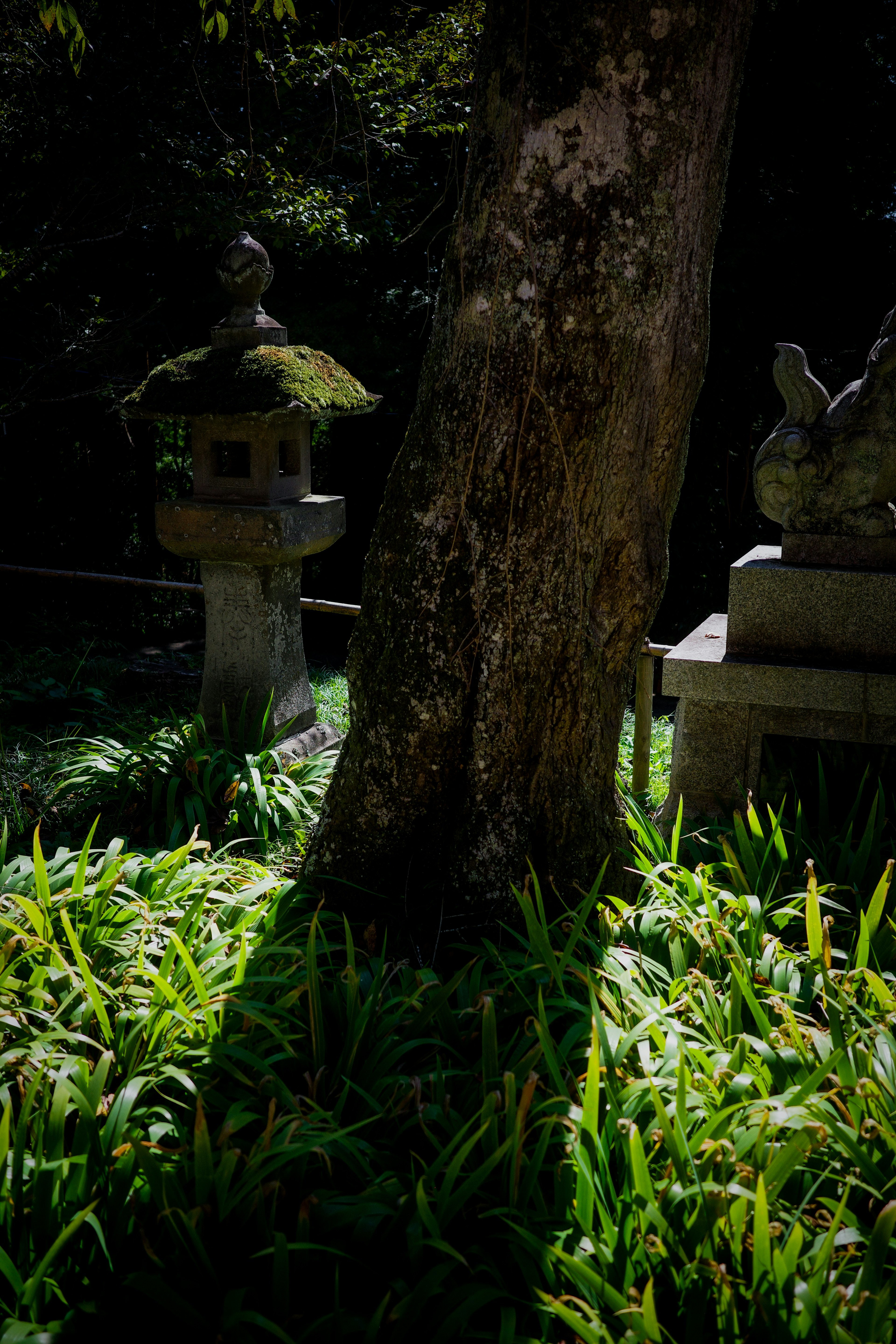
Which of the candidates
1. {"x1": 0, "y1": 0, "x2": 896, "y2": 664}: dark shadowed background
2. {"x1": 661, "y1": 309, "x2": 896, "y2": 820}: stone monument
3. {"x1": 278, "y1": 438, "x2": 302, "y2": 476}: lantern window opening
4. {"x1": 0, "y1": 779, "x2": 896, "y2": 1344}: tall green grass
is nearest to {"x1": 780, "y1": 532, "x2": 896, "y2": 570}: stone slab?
{"x1": 661, "y1": 309, "x2": 896, "y2": 820}: stone monument

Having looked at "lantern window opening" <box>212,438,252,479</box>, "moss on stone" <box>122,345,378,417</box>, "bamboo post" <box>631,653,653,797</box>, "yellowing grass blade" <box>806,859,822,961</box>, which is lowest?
"bamboo post" <box>631,653,653,797</box>

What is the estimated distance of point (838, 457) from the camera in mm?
4156

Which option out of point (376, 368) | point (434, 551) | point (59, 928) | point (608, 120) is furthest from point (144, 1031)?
point (376, 368)

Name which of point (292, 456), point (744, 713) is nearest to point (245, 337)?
point (292, 456)

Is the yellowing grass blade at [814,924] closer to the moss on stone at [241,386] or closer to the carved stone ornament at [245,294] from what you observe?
the moss on stone at [241,386]

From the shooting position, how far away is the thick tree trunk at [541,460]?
2.57 meters

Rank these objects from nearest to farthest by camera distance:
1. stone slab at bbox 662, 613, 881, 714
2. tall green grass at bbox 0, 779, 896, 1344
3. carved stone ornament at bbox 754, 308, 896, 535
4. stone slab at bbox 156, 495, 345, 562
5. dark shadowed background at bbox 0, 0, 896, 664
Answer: tall green grass at bbox 0, 779, 896, 1344 → stone slab at bbox 662, 613, 881, 714 → carved stone ornament at bbox 754, 308, 896, 535 → stone slab at bbox 156, 495, 345, 562 → dark shadowed background at bbox 0, 0, 896, 664

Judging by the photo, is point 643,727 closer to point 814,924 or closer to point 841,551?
point 841,551

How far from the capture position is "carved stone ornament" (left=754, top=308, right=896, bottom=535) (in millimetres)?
4117

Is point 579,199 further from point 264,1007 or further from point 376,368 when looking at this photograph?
point 376,368

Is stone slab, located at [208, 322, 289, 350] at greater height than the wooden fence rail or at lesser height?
greater

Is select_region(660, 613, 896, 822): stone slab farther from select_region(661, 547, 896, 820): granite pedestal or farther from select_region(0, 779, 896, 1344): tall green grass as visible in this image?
select_region(0, 779, 896, 1344): tall green grass

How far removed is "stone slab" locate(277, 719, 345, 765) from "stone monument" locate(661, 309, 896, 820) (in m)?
1.61

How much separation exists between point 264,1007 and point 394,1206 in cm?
56
